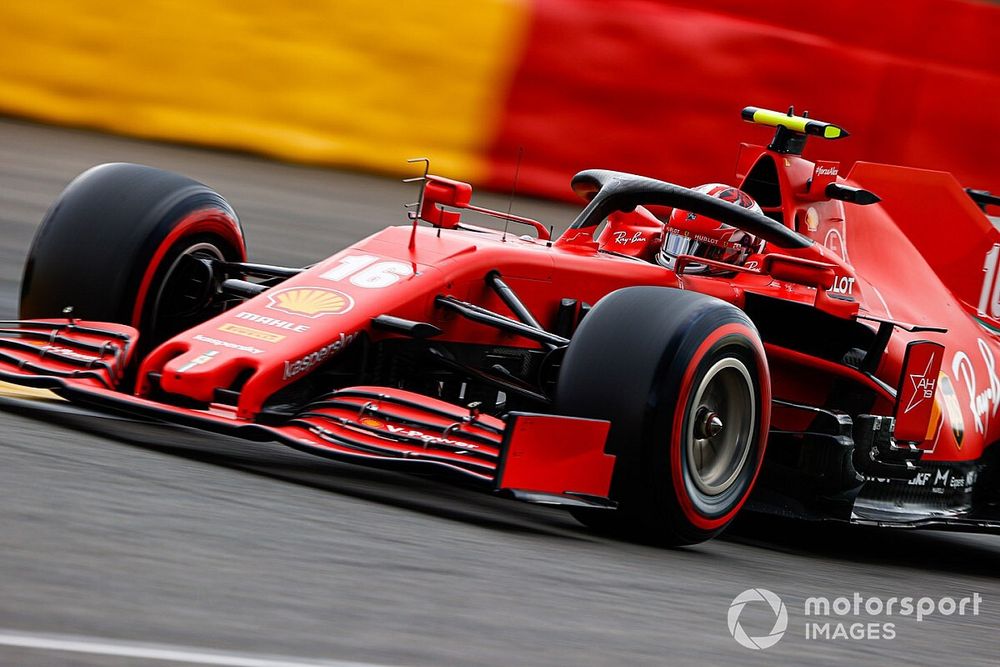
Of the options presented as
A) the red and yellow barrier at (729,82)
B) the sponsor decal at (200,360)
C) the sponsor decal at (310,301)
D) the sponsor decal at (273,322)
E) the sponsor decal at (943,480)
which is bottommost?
the sponsor decal at (943,480)

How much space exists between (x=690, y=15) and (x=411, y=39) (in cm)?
240

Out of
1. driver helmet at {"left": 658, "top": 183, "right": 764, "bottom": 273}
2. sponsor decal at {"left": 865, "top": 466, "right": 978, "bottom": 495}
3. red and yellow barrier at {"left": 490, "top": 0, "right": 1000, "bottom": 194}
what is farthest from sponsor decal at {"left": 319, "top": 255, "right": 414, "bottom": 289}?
red and yellow barrier at {"left": 490, "top": 0, "right": 1000, "bottom": 194}

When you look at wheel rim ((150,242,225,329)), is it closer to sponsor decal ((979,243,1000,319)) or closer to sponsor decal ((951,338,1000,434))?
sponsor decal ((951,338,1000,434))

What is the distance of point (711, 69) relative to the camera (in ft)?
44.1

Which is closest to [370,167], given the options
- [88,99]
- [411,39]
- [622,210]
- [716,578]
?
[411,39]

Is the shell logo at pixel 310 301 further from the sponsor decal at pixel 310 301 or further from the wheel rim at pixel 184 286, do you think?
the wheel rim at pixel 184 286

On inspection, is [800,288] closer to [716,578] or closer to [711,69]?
[716,578]

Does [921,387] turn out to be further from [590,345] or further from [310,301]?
[310,301]

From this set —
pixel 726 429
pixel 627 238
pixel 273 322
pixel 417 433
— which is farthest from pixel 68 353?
pixel 627 238

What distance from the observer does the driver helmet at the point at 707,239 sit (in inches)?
266

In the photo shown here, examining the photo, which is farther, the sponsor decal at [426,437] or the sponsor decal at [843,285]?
the sponsor decal at [843,285]

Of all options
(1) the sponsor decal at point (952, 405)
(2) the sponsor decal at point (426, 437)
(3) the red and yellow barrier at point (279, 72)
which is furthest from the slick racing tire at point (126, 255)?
(3) the red and yellow barrier at point (279, 72)

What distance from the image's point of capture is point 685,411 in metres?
5.29

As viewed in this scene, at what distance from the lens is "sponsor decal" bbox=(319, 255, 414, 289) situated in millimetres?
5910
